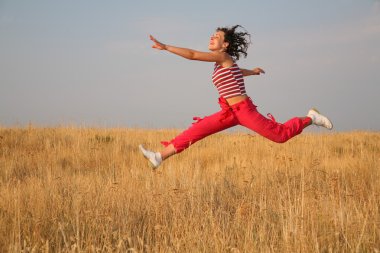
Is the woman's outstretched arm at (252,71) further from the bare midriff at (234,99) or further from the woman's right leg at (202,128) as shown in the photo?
the woman's right leg at (202,128)

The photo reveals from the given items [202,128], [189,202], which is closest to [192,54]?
[202,128]

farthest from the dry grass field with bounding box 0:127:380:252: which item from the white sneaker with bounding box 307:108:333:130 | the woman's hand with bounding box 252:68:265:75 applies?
the woman's hand with bounding box 252:68:265:75

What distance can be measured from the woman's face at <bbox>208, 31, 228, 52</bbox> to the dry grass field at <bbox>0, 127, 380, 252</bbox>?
1635 mm

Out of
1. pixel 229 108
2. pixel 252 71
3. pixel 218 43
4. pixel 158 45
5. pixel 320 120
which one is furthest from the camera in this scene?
pixel 320 120

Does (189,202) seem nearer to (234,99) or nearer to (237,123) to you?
(237,123)

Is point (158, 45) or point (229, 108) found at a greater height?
point (158, 45)

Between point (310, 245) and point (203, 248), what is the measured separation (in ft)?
2.40

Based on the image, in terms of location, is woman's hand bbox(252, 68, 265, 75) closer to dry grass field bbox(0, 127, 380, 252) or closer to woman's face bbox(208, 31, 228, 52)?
woman's face bbox(208, 31, 228, 52)

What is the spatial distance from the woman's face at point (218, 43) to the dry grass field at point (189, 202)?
1635mm

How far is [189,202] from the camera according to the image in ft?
14.6

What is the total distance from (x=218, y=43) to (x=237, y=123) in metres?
1.06

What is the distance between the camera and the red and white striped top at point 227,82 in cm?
504

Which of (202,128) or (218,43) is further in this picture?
(218,43)

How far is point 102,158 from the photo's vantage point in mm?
8203
